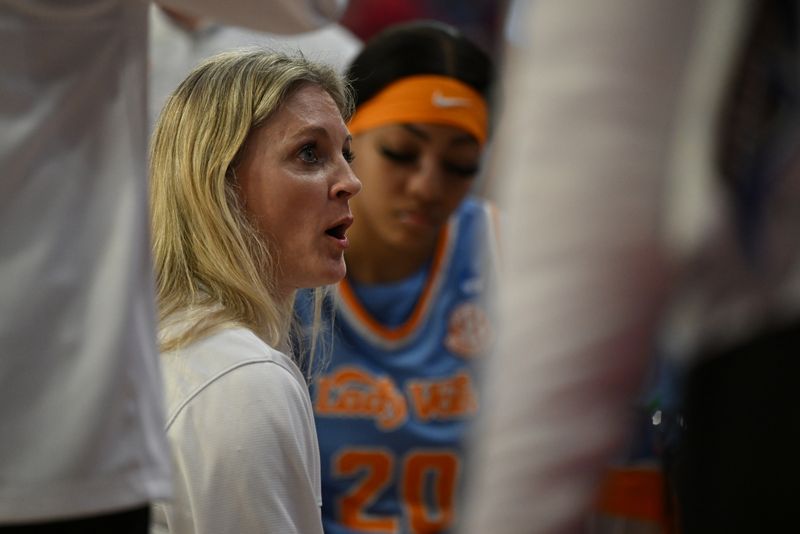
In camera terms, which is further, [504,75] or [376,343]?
[504,75]

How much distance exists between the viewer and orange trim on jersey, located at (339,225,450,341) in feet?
11.0

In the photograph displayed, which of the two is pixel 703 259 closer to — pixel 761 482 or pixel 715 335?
pixel 715 335

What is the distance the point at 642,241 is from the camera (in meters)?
0.98

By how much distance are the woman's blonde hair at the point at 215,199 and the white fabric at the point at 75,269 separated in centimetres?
68

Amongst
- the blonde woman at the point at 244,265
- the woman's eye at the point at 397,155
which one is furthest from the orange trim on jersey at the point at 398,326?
the blonde woman at the point at 244,265

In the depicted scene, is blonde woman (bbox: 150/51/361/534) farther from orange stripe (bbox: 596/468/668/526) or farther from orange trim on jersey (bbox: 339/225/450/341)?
orange trim on jersey (bbox: 339/225/450/341)

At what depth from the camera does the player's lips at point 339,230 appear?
7.50 ft

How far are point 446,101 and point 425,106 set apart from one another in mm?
70

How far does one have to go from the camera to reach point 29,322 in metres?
1.24

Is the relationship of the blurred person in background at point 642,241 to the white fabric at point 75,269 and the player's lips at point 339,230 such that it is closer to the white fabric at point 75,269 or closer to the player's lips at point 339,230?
the white fabric at point 75,269

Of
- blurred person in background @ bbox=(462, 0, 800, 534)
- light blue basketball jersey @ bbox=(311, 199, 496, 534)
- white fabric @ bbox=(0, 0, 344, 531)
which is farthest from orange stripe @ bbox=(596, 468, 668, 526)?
light blue basketball jersey @ bbox=(311, 199, 496, 534)

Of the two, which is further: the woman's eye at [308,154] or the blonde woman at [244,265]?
the woman's eye at [308,154]

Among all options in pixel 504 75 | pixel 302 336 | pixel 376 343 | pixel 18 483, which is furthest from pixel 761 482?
pixel 504 75

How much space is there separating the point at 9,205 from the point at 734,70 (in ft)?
2.44
